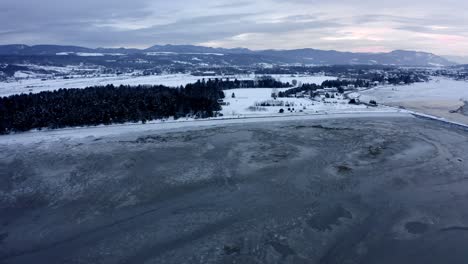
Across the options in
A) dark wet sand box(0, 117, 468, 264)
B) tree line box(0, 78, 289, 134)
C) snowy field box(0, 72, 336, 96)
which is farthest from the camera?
snowy field box(0, 72, 336, 96)

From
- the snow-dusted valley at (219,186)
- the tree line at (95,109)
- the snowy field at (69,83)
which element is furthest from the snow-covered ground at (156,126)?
the snowy field at (69,83)

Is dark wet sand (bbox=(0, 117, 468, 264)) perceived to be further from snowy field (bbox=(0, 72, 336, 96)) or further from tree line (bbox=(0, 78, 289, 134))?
snowy field (bbox=(0, 72, 336, 96))

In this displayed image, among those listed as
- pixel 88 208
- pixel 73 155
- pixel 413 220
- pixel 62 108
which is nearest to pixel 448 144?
pixel 413 220

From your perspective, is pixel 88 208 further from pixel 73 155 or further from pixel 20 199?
pixel 73 155

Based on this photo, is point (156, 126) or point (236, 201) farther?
point (156, 126)

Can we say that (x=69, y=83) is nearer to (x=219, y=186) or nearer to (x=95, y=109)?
(x=95, y=109)

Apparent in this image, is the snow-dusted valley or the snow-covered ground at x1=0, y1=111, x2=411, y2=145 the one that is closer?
the snow-dusted valley

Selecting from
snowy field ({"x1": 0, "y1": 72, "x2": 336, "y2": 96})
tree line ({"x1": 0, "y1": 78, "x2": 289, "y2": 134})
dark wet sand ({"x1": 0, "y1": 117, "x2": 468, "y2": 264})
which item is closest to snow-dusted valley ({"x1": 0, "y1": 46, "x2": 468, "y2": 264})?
dark wet sand ({"x1": 0, "y1": 117, "x2": 468, "y2": 264})

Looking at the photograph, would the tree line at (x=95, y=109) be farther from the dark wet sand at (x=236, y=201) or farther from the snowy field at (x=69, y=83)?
the snowy field at (x=69, y=83)

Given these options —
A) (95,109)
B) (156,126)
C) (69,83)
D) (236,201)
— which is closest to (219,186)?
(236,201)

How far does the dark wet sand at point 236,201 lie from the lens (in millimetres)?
14547

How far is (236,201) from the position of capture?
1934 cm

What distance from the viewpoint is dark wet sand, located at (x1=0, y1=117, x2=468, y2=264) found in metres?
14.5

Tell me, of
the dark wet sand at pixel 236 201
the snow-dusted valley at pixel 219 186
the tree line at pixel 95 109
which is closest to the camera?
the dark wet sand at pixel 236 201
